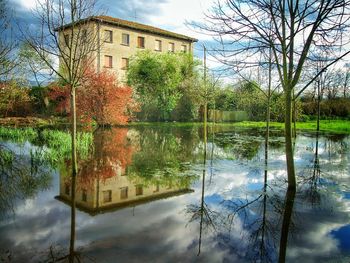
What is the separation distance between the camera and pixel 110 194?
8.05 metres

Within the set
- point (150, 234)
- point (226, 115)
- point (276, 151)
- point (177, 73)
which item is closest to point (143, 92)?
point (177, 73)

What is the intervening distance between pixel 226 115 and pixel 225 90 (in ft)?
13.8

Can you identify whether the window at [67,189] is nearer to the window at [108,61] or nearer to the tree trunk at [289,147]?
the tree trunk at [289,147]

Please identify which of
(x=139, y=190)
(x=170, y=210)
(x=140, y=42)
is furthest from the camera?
(x=140, y=42)

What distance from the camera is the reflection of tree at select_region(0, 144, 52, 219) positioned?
7527 millimetres

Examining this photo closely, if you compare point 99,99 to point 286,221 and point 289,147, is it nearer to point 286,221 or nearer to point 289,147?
point 289,147

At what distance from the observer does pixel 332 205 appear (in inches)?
283

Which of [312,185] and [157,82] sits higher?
[157,82]

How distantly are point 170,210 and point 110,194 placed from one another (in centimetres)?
187

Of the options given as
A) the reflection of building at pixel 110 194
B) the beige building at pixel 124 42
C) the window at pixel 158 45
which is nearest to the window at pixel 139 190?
the reflection of building at pixel 110 194

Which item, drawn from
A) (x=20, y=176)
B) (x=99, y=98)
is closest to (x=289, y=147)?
(x=20, y=176)

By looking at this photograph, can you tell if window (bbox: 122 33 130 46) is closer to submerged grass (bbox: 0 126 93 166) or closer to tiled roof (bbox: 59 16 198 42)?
tiled roof (bbox: 59 16 198 42)

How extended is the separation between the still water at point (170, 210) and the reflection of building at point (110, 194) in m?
0.03

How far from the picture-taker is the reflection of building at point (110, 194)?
23.4ft
